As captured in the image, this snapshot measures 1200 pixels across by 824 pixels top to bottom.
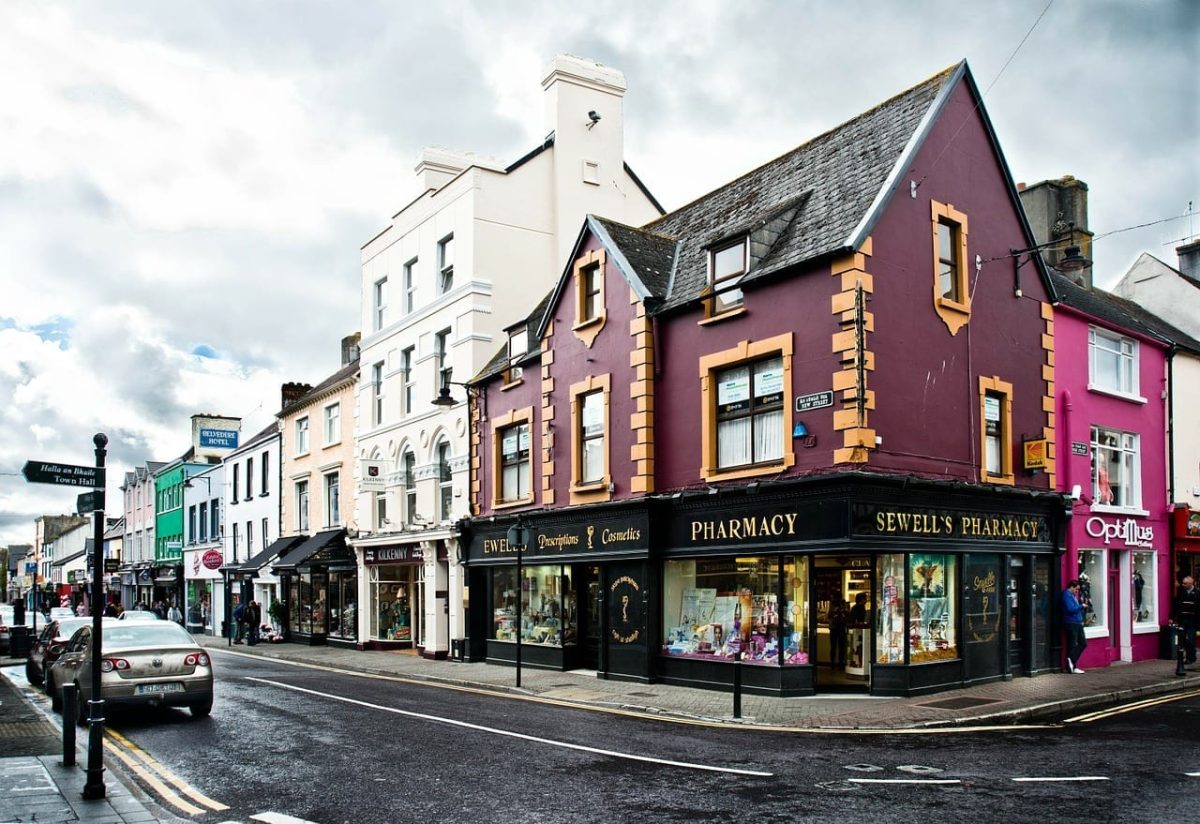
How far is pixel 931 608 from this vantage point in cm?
1772

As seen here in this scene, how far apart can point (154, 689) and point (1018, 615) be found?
15509 millimetres

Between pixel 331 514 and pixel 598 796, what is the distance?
29.6 metres

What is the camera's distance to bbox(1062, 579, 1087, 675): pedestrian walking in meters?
20.1

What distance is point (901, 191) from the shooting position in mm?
18234

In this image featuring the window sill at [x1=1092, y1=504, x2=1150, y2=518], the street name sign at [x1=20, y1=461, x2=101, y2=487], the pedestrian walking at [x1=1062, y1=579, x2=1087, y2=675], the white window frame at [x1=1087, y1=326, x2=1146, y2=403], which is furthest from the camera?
the white window frame at [x1=1087, y1=326, x2=1146, y2=403]

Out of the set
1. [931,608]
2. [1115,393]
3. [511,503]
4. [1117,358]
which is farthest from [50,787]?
[1117,358]

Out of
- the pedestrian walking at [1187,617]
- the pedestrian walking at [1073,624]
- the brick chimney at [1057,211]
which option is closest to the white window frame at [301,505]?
the brick chimney at [1057,211]

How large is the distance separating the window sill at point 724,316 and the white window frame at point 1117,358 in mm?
9001

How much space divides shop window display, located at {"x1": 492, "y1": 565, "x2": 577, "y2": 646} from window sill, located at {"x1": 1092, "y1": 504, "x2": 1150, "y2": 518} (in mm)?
11760

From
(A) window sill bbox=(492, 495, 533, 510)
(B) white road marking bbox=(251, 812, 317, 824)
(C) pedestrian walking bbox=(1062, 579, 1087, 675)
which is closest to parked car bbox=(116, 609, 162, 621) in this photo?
(A) window sill bbox=(492, 495, 533, 510)

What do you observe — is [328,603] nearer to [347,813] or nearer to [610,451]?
[610,451]

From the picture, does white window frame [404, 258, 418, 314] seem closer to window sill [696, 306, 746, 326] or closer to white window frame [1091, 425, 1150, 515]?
window sill [696, 306, 746, 326]

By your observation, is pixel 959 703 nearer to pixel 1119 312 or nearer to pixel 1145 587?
pixel 1145 587

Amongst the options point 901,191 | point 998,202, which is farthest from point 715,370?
point 998,202
